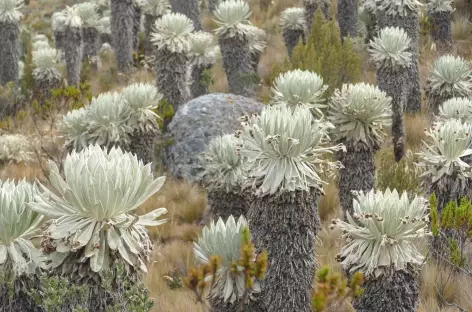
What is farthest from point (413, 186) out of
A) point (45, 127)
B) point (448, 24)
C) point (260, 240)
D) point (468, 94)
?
point (45, 127)

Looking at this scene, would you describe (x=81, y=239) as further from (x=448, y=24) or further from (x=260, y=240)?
(x=448, y=24)

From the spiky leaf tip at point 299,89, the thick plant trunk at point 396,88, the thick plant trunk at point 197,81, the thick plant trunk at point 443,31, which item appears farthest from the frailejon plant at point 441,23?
the spiky leaf tip at point 299,89

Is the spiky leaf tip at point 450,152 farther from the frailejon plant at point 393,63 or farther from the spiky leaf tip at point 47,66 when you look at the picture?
the spiky leaf tip at point 47,66

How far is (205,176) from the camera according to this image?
5.73m

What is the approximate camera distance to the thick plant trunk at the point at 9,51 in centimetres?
1148

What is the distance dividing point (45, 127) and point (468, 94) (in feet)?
25.7

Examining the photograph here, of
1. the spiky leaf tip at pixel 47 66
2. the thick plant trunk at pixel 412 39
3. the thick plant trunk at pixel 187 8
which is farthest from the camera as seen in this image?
the thick plant trunk at pixel 187 8

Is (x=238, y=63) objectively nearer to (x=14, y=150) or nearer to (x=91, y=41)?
(x=14, y=150)

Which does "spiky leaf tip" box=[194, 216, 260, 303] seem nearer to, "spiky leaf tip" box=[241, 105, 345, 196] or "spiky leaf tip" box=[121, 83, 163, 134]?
"spiky leaf tip" box=[241, 105, 345, 196]

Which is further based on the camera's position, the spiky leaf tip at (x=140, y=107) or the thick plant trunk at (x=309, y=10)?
the thick plant trunk at (x=309, y=10)

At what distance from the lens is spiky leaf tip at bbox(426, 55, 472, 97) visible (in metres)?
7.33

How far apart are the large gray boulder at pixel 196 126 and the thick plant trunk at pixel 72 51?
446 cm

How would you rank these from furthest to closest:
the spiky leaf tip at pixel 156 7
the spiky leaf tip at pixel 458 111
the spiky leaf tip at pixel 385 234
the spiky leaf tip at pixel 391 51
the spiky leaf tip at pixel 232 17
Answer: the spiky leaf tip at pixel 156 7
the spiky leaf tip at pixel 232 17
the spiky leaf tip at pixel 391 51
the spiky leaf tip at pixel 458 111
the spiky leaf tip at pixel 385 234

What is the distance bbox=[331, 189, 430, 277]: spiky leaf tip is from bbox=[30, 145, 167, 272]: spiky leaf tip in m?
1.45
